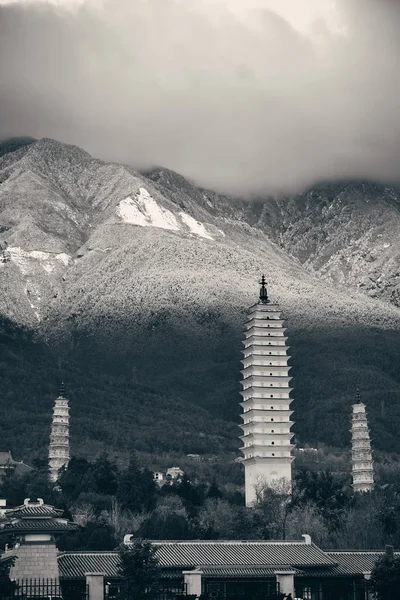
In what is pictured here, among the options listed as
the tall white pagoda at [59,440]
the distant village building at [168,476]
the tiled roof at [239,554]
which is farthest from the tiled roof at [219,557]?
the tall white pagoda at [59,440]

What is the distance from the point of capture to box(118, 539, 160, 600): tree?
7412 centimetres

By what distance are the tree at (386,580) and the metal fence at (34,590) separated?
46.1 ft

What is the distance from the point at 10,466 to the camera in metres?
139

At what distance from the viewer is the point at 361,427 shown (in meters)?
138

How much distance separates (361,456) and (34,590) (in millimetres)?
64888

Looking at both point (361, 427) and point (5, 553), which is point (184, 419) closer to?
point (361, 427)

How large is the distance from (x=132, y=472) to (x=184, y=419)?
57.4 meters

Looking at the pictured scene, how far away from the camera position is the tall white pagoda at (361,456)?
133625 millimetres

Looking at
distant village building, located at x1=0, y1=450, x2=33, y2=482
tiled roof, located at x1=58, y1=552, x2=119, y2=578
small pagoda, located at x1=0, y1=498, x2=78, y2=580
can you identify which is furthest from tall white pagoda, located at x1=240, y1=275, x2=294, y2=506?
small pagoda, located at x1=0, y1=498, x2=78, y2=580

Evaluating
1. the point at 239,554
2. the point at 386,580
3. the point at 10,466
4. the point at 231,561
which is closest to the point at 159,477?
the point at 10,466

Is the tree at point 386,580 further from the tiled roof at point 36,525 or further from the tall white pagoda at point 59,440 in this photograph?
the tall white pagoda at point 59,440

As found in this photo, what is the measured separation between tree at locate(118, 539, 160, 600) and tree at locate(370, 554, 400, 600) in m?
10.7

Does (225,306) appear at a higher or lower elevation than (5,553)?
higher

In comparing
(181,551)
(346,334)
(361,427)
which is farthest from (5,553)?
(346,334)
